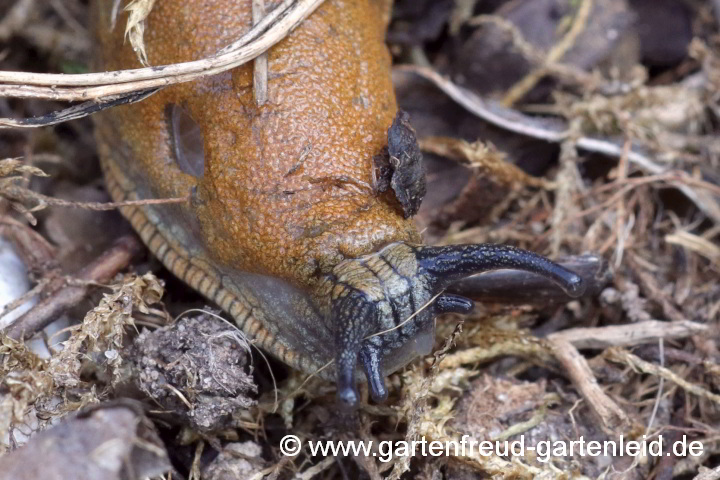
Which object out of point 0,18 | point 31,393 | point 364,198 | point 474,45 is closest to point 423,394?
point 364,198

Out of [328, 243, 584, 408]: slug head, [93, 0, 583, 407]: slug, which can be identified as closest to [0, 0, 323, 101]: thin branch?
[93, 0, 583, 407]: slug

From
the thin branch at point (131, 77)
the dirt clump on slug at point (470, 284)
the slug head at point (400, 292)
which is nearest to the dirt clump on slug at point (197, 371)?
the dirt clump on slug at point (470, 284)

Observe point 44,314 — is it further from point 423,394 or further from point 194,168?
point 423,394

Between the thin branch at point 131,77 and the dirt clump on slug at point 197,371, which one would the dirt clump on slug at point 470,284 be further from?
the thin branch at point 131,77

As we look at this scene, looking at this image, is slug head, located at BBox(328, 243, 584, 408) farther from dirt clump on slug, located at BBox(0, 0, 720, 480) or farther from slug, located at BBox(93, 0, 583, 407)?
dirt clump on slug, located at BBox(0, 0, 720, 480)

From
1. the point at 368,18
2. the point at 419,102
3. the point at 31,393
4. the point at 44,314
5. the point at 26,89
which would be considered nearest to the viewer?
the point at 31,393

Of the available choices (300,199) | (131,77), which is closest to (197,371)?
(300,199)

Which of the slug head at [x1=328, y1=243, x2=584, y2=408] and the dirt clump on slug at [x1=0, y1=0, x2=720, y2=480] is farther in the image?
the dirt clump on slug at [x1=0, y1=0, x2=720, y2=480]
